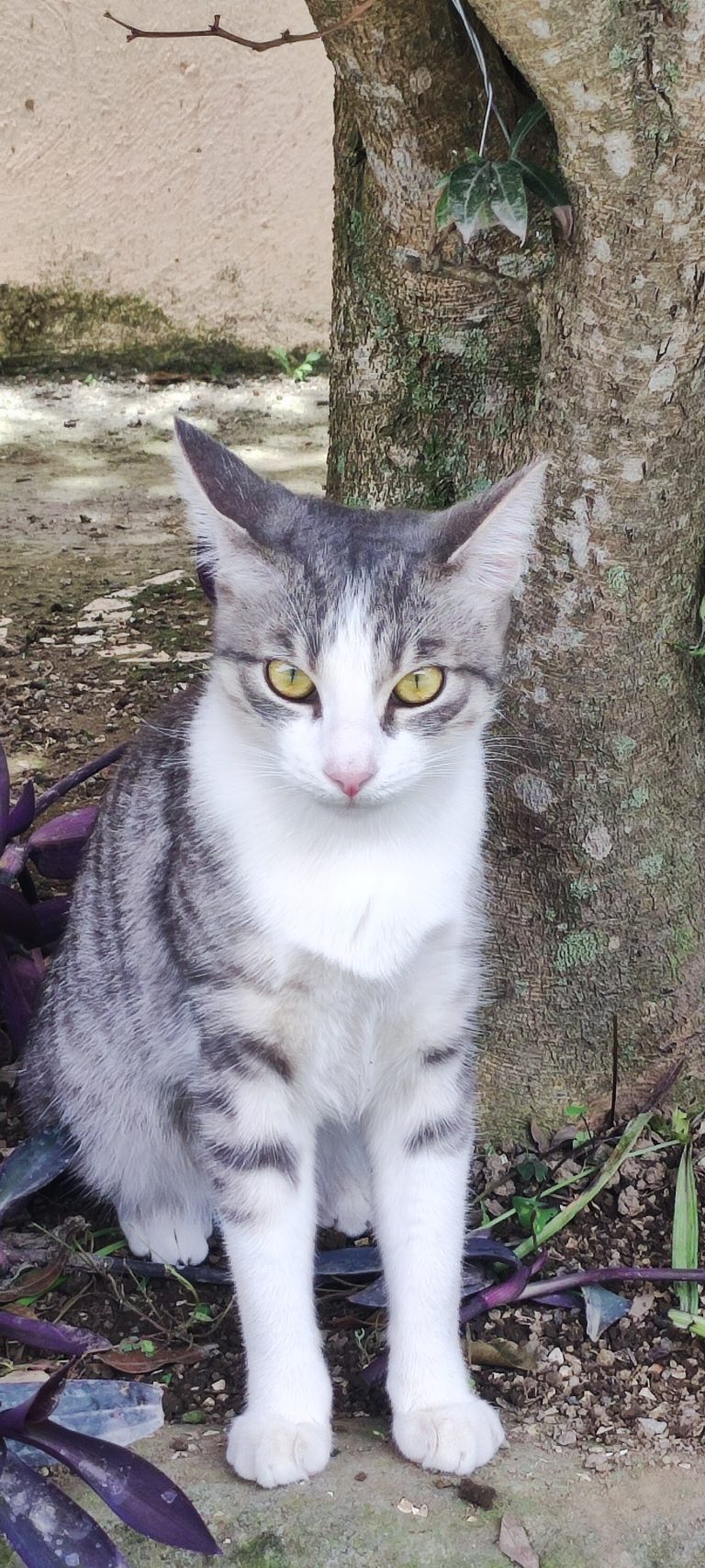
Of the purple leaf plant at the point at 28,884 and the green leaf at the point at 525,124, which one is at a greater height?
the green leaf at the point at 525,124

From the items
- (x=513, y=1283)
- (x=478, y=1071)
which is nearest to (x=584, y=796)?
(x=478, y=1071)

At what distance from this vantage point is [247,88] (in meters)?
6.49

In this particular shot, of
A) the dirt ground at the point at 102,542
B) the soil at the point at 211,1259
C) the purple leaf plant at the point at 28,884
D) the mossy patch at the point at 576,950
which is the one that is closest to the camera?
the soil at the point at 211,1259

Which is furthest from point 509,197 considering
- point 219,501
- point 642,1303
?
point 642,1303

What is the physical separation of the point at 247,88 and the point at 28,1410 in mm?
5933

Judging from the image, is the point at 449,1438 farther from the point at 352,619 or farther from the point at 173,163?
the point at 173,163

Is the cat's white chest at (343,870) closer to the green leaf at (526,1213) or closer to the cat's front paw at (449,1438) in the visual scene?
the cat's front paw at (449,1438)

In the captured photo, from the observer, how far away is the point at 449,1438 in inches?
79.5

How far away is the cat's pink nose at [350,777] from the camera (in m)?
1.82

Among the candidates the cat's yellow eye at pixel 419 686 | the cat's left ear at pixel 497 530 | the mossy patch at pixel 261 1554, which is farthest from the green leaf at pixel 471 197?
the mossy patch at pixel 261 1554

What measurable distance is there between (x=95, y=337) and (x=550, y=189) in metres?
4.89

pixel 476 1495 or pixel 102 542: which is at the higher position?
pixel 102 542

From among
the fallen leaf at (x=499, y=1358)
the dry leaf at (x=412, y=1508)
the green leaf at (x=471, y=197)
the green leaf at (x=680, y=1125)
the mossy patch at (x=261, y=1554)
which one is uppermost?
the green leaf at (x=471, y=197)

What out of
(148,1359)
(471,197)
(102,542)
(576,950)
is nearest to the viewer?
(471,197)
